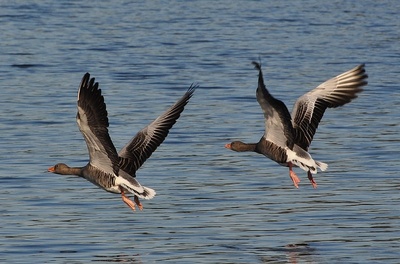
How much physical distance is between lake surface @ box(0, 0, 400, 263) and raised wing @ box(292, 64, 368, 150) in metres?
1.45

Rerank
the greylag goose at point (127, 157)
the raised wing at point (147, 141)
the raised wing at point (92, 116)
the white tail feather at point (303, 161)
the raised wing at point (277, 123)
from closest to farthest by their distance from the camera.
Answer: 1. the raised wing at point (92, 116)
2. the greylag goose at point (127, 157)
3. the raised wing at point (147, 141)
4. the raised wing at point (277, 123)
5. the white tail feather at point (303, 161)

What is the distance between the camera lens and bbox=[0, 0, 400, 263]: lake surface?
1638 cm

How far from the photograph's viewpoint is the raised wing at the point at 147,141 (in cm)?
1606

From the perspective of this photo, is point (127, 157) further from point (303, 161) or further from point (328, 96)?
point (328, 96)

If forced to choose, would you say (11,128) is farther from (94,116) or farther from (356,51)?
(356,51)

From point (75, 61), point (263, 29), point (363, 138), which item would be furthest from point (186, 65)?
point (363, 138)

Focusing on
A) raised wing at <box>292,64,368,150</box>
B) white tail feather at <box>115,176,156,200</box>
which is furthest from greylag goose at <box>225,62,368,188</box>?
white tail feather at <box>115,176,156,200</box>

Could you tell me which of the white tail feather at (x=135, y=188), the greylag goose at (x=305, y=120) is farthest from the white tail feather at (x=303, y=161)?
the white tail feather at (x=135, y=188)

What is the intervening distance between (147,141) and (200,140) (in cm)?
792

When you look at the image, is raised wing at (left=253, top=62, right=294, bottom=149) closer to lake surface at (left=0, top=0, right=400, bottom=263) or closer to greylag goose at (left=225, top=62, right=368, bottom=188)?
greylag goose at (left=225, top=62, right=368, bottom=188)

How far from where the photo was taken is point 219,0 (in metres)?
54.5

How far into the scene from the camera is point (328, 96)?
17.2 m

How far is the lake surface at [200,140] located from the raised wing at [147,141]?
1.09 meters

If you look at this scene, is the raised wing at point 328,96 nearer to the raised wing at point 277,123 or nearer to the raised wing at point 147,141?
the raised wing at point 277,123
